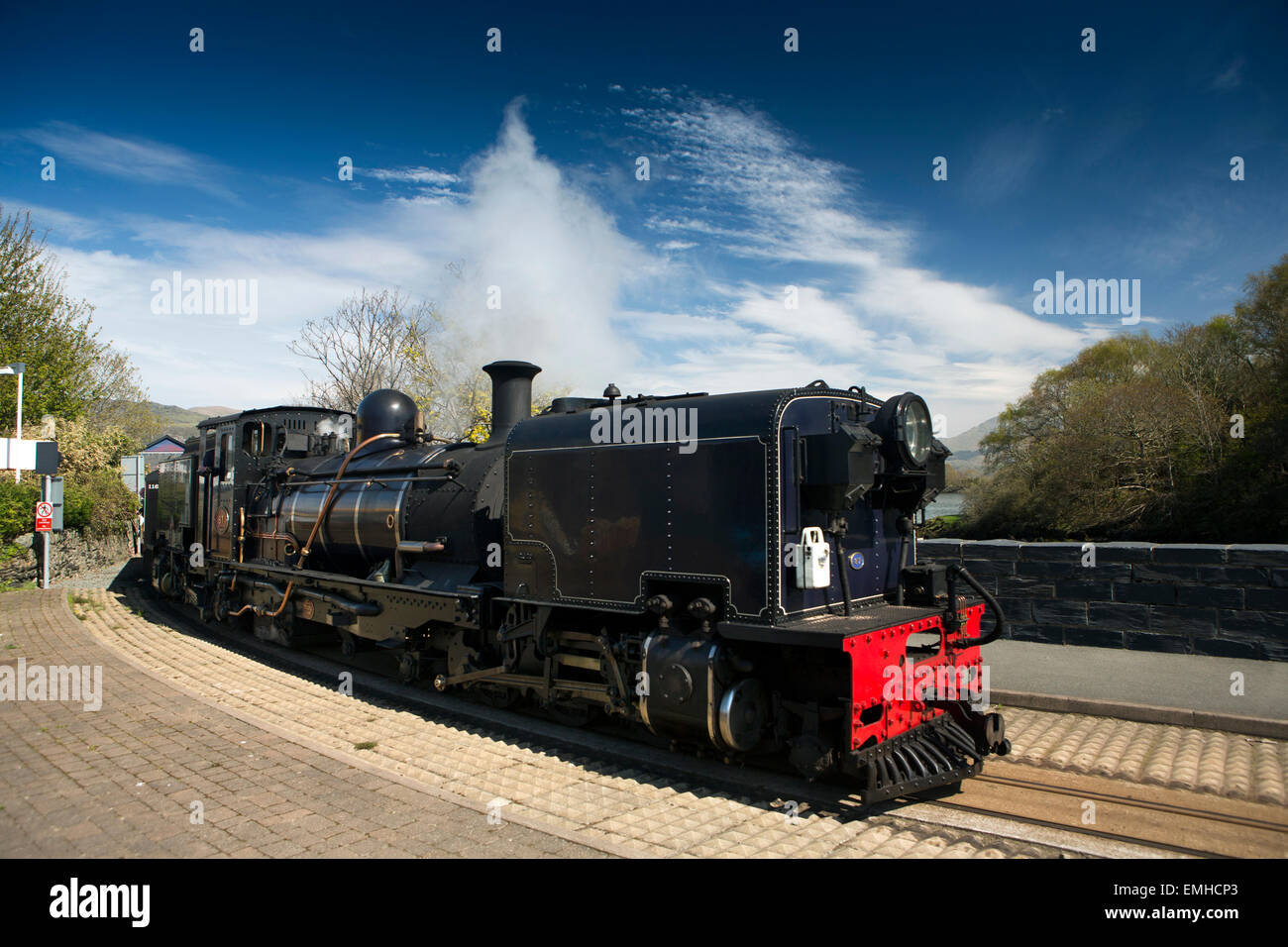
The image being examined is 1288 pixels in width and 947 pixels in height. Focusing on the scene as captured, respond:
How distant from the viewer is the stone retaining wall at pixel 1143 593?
7691 mm

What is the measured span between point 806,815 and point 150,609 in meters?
15.1

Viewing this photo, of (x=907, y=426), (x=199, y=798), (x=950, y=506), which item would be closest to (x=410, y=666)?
(x=199, y=798)

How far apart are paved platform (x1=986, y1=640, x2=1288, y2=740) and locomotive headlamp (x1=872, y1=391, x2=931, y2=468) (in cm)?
292

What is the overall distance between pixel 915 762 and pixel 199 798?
16.2 ft

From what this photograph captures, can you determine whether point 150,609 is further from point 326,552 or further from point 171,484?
point 326,552

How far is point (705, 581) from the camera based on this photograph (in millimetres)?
5156

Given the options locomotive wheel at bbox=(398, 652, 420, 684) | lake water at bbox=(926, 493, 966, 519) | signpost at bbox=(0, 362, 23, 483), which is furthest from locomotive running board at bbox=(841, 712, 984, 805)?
lake water at bbox=(926, 493, 966, 519)

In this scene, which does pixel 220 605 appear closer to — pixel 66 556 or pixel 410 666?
pixel 410 666

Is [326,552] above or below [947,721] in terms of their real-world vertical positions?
above

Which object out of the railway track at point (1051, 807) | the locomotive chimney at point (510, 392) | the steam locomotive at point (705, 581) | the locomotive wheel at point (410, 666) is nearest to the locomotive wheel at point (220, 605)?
the steam locomotive at point (705, 581)

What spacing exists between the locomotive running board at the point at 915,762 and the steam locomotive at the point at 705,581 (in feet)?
0.05

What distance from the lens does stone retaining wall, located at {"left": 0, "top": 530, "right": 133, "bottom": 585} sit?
17828mm

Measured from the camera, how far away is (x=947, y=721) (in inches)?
212

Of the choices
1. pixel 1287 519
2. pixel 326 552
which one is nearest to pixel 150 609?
pixel 326 552
